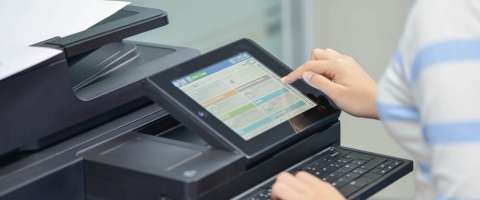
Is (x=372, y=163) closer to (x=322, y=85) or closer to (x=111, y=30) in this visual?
(x=322, y=85)

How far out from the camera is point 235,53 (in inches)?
38.5

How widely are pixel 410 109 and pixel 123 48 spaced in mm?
507

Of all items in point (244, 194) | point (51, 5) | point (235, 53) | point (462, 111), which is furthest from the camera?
point (51, 5)

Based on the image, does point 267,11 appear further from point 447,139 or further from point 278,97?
point 447,139

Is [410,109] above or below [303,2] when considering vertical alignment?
above

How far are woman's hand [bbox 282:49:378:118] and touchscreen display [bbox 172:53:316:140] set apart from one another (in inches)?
1.2

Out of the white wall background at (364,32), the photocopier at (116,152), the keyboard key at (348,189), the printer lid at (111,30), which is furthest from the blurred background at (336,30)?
the keyboard key at (348,189)

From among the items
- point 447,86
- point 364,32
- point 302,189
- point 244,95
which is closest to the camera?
point 447,86

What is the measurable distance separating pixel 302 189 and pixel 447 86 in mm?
210

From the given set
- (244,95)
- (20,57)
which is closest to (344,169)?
(244,95)

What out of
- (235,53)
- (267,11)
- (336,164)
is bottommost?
(267,11)

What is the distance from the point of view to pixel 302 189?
2.72ft

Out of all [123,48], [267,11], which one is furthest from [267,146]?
[267,11]

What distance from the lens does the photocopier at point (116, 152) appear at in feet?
2.78
